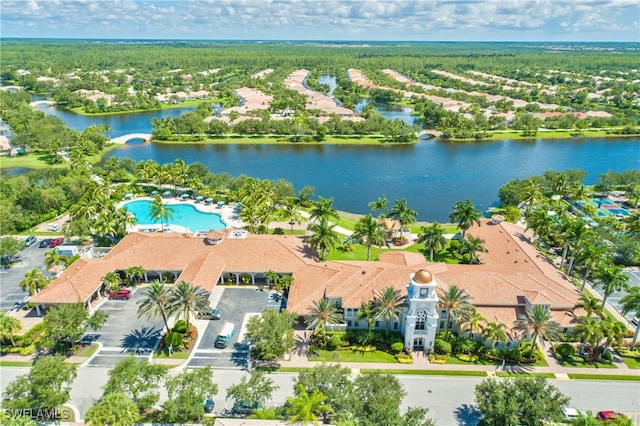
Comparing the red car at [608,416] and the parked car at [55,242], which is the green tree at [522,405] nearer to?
the red car at [608,416]

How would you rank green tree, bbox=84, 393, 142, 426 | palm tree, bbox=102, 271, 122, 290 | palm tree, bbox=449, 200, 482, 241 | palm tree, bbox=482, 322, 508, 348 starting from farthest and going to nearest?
palm tree, bbox=449, 200, 482, 241, palm tree, bbox=102, 271, 122, 290, palm tree, bbox=482, 322, 508, 348, green tree, bbox=84, 393, 142, 426

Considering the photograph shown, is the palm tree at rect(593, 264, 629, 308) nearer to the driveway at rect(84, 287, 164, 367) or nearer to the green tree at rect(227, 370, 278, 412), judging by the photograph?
the green tree at rect(227, 370, 278, 412)

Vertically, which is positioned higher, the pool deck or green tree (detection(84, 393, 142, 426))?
green tree (detection(84, 393, 142, 426))

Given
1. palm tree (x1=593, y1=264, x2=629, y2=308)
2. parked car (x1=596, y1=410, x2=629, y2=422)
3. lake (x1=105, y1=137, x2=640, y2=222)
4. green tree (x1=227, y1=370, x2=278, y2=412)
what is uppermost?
palm tree (x1=593, y1=264, x2=629, y2=308)

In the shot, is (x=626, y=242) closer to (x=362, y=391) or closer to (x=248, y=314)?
(x=362, y=391)

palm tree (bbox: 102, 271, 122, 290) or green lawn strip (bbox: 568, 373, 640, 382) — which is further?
palm tree (bbox: 102, 271, 122, 290)

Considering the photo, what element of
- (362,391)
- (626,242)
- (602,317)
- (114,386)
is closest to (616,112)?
(626,242)

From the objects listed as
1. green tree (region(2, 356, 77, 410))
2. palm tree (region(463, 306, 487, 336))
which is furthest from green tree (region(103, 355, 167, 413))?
palm tree (region(463, 306, 487, 336))

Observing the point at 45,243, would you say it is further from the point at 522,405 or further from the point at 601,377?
the point at 601,377
